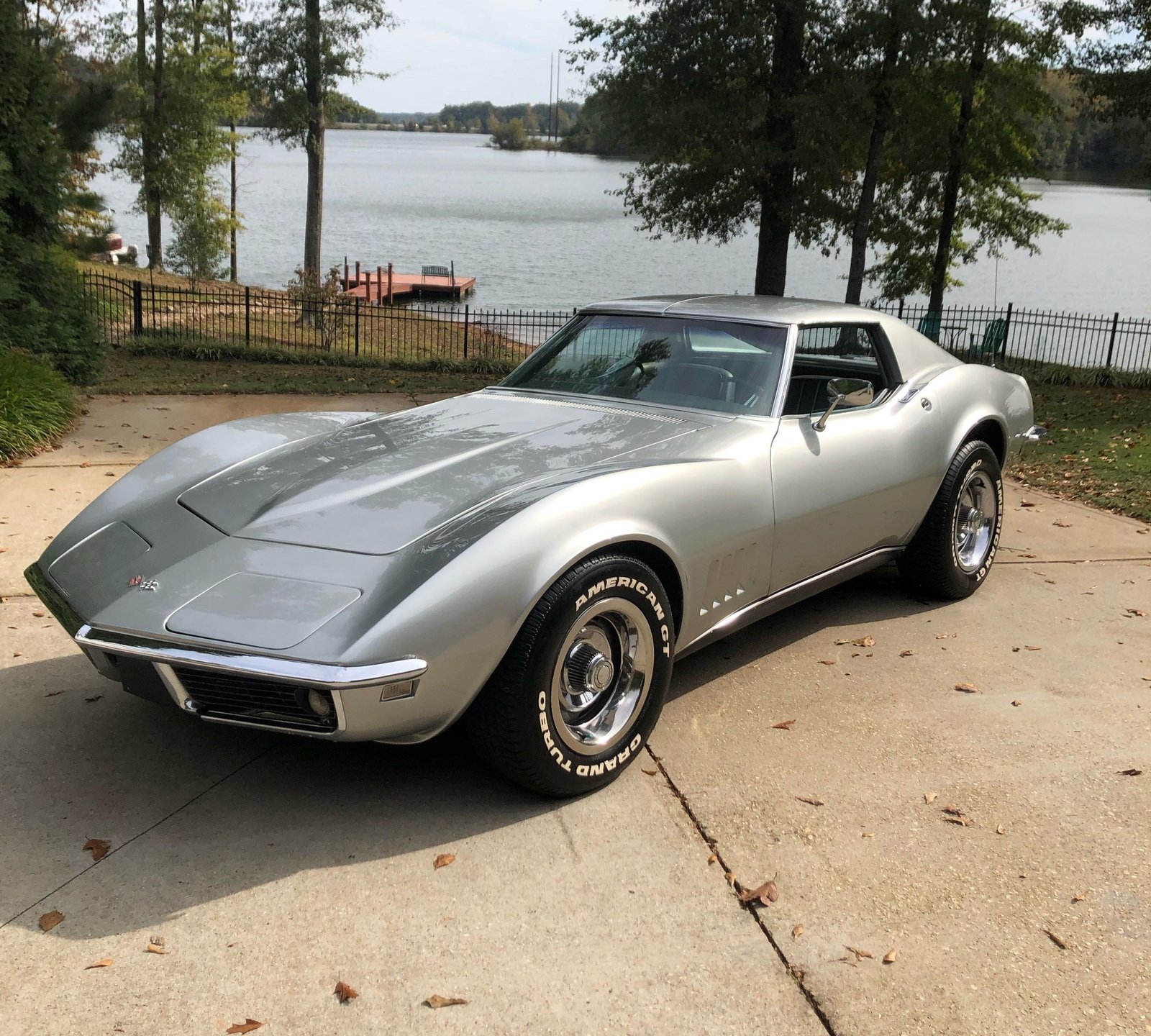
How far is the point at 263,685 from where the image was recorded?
2801 millimetres

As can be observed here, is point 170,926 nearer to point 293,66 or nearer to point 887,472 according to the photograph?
point 887,472

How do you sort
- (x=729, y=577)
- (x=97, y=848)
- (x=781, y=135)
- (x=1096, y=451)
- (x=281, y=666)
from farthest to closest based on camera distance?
1. (x=781, y=135)
2. (x=1096, y=451)
3. (x=729, y=577)
4. (x=97, y=848)
5. (x=281, y=666)

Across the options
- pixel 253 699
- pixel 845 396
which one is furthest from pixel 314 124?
pixel 253 699

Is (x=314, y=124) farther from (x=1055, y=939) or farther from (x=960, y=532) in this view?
(x=1055, y=939)

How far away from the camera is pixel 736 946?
269cm

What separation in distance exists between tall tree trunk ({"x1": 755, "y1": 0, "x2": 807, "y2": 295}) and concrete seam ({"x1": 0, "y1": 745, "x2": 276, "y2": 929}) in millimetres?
14080

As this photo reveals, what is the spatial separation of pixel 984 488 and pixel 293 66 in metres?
21.9

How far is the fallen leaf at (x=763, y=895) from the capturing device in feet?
9.42

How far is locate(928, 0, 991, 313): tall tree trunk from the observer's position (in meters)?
18.1

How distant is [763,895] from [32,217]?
10.2m

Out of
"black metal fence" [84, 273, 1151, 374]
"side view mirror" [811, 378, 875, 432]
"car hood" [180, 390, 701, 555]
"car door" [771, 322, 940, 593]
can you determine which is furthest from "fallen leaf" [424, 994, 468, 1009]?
"black metal fence" [84, 273, 1151, 374]

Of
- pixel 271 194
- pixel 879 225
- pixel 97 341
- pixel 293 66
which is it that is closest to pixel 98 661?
pixel 97 341

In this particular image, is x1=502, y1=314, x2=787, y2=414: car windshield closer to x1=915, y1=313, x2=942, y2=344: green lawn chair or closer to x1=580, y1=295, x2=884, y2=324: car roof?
x1=580, y1=295, x2=884, y2=324: car roof

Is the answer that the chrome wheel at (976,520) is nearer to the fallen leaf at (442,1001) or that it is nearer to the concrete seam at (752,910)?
the concrete seam at (752,910)
